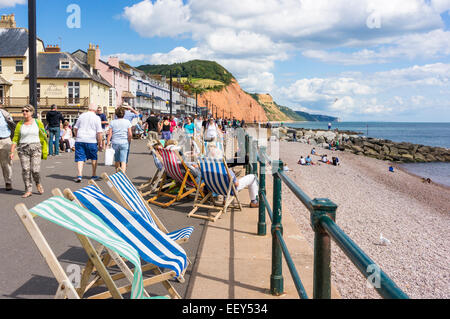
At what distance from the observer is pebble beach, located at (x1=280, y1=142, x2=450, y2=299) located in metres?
6.40

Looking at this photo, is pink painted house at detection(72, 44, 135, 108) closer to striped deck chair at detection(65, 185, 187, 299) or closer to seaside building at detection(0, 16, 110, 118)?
seaside building at detection(0, 16, 110, 118)

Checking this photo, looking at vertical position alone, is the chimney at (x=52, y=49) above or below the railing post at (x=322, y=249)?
above

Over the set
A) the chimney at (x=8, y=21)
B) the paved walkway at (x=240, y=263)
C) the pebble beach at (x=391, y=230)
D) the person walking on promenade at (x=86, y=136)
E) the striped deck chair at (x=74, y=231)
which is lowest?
the pebble beach at (x=391, y=230)

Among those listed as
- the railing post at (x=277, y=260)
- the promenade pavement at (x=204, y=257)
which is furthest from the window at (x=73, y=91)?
the railing post at (x=277, y=260)

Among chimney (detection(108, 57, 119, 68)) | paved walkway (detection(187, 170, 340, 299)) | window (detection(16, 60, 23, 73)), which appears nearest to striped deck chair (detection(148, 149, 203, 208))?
paved walkway (detection(187, 170, 340, 299))

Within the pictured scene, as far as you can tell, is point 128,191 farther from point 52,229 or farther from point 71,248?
point 52,229

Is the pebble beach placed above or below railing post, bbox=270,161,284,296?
below

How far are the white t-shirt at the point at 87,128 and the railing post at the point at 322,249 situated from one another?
8.30 metres

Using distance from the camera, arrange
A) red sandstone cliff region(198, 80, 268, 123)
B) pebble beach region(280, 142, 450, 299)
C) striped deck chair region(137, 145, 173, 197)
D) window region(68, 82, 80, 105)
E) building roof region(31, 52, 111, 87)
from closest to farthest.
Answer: pebble beach region(280, 142, 450, 299) → striped deck chair region(137, 145, 173, 197) → building roof region(31, 52, 111, 87) → window region(68, 82, 80, 105) → red sandstone cliff region(198, 80, 268, 123)

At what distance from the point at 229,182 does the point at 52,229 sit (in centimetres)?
277

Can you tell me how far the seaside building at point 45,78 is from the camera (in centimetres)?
4357

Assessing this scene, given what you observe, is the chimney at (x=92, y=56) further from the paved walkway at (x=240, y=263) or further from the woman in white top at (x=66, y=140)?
the paved walkway at (x=240, y=263)
